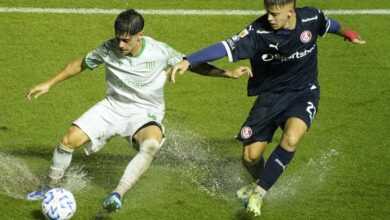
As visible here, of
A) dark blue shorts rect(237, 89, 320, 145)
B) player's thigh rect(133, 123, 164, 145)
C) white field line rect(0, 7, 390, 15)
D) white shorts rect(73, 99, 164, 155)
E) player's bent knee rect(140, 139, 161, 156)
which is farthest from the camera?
white field line rect(0, 7, 390, 15)

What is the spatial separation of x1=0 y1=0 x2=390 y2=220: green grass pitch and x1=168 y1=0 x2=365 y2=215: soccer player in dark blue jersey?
0.50 m

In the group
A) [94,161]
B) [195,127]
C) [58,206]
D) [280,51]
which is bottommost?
[195,127]

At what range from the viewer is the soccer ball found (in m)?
8.48

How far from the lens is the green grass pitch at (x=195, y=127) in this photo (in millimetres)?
9516

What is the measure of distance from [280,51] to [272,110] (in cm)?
64

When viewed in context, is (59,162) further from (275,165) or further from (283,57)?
(283,57)

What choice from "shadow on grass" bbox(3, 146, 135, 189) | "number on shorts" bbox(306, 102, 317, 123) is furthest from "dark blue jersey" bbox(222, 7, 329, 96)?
"shadow on grass" bbox(3, 146, 135, 189)

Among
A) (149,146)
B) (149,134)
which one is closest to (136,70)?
(149,134)

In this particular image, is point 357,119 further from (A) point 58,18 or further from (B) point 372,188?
(A) point 58,18

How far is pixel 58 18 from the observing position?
13734mm

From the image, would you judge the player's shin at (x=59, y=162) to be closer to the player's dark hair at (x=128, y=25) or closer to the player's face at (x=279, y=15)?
the player's dark hair at (x=128, y=25)

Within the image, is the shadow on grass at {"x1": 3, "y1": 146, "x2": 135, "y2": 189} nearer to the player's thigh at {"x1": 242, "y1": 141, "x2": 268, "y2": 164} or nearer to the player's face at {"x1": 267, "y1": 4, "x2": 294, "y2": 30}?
the player's thigh at {"x1": 242, "y1": 141, "x2": 268, "y2": 164}

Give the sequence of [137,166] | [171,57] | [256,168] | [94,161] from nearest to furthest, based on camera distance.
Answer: [137,166] → [171,57] → [256,168] → [94,161]

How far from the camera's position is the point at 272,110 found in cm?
947
